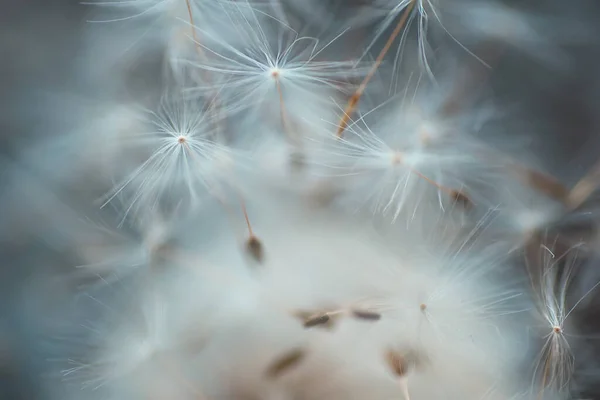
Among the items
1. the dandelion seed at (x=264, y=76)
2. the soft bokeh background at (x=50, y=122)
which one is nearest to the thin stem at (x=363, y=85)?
the dandelion seed at (x=264, y=76)

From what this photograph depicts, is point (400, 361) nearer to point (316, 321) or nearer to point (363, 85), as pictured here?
point (316, 321)

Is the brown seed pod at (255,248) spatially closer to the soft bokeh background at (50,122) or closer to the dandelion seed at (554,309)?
the soft bokeh background at (50,122)

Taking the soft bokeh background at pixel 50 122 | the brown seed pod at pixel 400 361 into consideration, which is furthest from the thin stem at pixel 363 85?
the brown seed pod at pixel 400 361

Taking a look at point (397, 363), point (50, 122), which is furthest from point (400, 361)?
point (50, 122)

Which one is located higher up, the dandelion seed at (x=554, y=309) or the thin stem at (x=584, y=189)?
the thin stem at (x=584, y=189)

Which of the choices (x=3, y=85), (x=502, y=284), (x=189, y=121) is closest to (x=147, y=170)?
(x=189, y=121)

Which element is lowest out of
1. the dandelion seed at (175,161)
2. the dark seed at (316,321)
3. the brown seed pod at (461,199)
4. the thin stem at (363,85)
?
the dark seed at (316,321)
